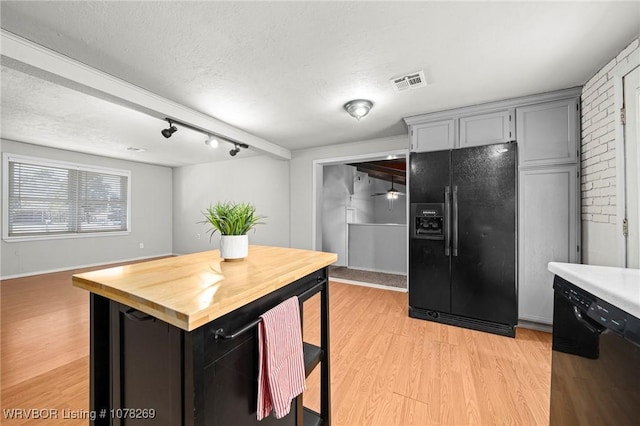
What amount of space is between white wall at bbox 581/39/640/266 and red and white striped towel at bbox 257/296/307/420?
2.56 m

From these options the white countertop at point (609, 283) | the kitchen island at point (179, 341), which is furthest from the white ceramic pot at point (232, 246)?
the white countertop at point (609, 283)

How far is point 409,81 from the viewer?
7.53ft

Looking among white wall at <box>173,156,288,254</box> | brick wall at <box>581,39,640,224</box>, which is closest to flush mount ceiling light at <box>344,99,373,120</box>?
brick wall at <box>581,39,640,224</box>

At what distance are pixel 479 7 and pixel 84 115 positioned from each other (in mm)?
4295

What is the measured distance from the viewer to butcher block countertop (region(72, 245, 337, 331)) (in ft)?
2.37

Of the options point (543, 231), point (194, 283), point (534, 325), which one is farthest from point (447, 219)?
point (194, 283)

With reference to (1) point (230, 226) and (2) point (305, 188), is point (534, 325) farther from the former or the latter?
(2) point (305, 188)

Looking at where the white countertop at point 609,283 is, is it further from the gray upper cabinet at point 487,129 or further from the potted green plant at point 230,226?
the gray upper cabinet at point 487,129

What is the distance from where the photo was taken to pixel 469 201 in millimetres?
2695

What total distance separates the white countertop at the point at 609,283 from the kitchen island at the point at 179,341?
45.7 inches

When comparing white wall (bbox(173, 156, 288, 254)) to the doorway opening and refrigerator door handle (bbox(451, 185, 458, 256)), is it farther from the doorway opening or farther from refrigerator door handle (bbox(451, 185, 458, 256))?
refrigerator door handle (bbox(451, 185, 458, 256))

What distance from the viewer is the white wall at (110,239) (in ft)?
14.8

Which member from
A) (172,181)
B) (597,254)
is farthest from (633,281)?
(172,181)

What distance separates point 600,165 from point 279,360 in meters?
2.99
